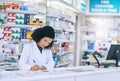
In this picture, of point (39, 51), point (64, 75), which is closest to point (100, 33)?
point (39, 51)

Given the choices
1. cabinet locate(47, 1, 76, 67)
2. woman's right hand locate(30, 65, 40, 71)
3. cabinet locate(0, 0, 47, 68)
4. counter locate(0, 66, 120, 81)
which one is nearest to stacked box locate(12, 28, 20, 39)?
cabinet locate(0, 0, 47, 68)

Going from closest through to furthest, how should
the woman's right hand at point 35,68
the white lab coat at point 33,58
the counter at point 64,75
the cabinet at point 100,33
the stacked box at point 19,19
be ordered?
the counter at point 64,75
the woman's right hand at point 35,68
the white lab coat at point 33,58
the stacked box at point 19,19
the cabinet at point 100,33

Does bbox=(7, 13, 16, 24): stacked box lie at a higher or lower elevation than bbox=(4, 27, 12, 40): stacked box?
higher

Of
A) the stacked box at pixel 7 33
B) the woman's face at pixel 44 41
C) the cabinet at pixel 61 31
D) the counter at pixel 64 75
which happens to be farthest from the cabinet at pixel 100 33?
the woman's face at pixel 44 41

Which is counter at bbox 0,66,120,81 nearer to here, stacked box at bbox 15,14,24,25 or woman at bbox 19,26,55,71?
woman at bbox 19,26,55,71

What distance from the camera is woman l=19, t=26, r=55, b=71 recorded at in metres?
3.78

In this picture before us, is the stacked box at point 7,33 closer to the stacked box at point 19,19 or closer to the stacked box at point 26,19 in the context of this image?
the stacked box at point 19,19

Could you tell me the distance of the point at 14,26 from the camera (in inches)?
222

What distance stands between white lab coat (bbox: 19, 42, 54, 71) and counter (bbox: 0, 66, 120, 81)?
1.29ft

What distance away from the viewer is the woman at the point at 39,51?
12.4ft

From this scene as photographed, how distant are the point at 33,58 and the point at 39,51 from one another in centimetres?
14

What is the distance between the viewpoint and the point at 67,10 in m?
7.82

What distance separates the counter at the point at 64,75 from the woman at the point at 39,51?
1.26ft

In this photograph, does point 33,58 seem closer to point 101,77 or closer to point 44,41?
point 44,41
